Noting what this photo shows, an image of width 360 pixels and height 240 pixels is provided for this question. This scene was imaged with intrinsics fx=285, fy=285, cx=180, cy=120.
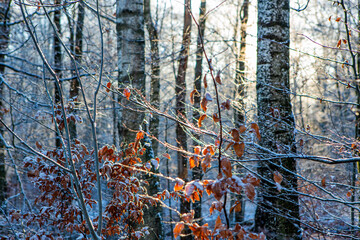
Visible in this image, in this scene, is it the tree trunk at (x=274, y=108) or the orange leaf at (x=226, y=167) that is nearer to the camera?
the orange leaf at (x=226, y=167)

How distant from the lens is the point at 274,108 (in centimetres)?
354

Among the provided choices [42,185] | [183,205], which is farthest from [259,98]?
[183,205]

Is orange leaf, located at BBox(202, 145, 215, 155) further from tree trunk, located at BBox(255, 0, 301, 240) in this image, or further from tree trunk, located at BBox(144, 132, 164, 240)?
tree trunk, located at BBox(144, 132, 164, 240)

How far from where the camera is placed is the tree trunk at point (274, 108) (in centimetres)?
348

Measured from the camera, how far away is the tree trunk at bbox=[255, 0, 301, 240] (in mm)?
3484

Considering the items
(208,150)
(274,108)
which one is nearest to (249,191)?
(208,150)

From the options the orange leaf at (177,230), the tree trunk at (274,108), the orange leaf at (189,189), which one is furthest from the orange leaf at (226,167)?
the tree trunk at (274,108)

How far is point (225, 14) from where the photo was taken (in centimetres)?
1202

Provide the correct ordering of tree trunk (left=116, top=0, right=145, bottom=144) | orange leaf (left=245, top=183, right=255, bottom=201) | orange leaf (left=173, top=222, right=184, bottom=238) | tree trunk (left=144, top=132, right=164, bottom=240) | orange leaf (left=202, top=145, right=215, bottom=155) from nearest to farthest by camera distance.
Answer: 1. orange leaf (left=245, top=183, right=255, bottom=201)
2. orange leaf (left=173, top=222, right=184, bottom=238)
3. orange leaf (left=202, top=145, right=215, bottom=155)
4. tree trunk (left=116, top=0, right=145, bottom=144)
5. tree trunk (left=144, top=132, right=164, bottom=240)

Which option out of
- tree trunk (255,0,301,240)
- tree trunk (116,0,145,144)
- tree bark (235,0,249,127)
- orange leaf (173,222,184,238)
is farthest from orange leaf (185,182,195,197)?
tree trunk (116,0,145,144)

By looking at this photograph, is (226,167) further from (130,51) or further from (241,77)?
(241,77)

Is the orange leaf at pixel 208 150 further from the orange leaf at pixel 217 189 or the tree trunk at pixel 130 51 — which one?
the tree trunk at pixel 130 51

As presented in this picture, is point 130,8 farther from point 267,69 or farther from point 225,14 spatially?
point 225,14

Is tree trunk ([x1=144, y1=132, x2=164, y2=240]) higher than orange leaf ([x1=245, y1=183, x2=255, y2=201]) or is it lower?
lower
